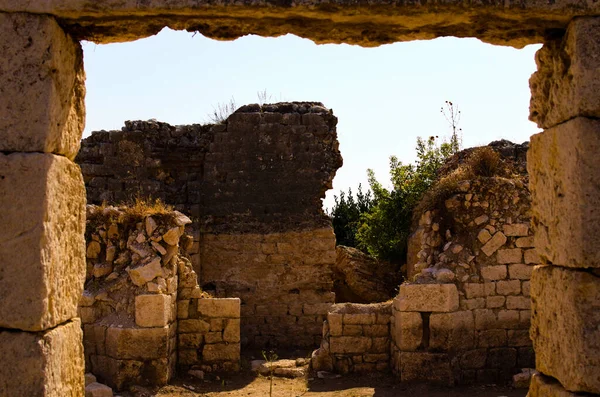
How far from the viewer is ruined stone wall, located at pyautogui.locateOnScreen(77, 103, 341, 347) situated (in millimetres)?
13531

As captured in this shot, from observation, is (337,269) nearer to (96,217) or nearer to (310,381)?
(310,381)

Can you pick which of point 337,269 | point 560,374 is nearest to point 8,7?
point 560,374

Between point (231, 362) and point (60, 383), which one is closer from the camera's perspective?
point (60, 383)

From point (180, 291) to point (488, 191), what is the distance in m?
4.59

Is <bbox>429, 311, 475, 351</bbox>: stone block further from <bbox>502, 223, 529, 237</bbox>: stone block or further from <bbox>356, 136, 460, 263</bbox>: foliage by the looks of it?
<bbox>356, 136, 460, 263</bbox>: foliage

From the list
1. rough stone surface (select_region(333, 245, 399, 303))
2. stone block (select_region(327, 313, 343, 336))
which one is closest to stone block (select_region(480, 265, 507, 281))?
stone block (select_region(327, 313, 343, 336))

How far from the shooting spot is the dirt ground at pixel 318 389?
967 centimetres

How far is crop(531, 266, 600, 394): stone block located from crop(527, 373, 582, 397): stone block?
5 centimetres

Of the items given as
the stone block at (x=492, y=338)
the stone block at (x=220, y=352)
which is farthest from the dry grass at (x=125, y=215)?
the stone block at (x=492, y=338)

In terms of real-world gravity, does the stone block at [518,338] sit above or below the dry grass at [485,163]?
below

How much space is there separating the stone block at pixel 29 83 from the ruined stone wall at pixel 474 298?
6440 millimetres

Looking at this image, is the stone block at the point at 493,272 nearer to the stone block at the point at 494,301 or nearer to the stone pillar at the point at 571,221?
the stone block at the point at 494,301

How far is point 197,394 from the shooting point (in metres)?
9.84

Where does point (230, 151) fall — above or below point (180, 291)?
above
